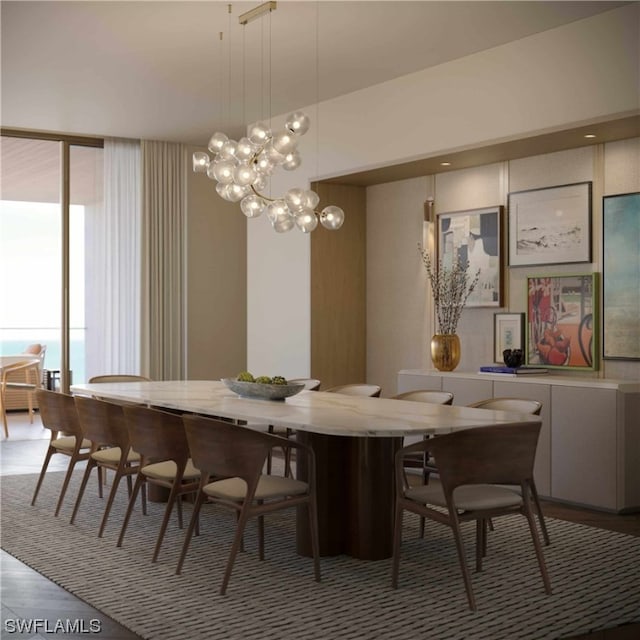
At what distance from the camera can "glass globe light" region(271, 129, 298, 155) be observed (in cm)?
496

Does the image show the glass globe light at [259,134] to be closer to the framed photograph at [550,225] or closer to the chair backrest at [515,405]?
the chair backrest at [515,405]

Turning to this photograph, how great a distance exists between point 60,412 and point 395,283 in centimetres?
341

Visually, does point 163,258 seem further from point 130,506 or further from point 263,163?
point 130,506

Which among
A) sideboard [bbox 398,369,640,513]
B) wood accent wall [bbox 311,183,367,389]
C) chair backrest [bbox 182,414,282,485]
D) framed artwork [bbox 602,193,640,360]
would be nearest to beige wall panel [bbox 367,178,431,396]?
wood accent wall [bbox 311,183,367,389]

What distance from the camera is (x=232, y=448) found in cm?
384

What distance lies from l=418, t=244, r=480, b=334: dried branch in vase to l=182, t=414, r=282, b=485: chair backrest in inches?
131

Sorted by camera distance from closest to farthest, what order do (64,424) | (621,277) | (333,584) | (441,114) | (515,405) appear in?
(333,584) → (515,405) → (64,424) → (621,277) → (441,114)

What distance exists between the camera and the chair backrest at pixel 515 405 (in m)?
4.54

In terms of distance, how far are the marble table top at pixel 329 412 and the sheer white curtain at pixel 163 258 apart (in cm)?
343

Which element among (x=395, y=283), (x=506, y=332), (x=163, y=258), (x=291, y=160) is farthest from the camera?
(x=163, y=258)

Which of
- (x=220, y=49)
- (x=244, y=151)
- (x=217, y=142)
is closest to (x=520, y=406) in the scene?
(x=244, y=151)

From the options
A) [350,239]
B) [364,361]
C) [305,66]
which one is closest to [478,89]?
[305,66]

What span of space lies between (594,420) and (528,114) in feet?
6.57

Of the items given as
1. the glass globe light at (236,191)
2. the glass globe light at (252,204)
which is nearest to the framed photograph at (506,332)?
the glass globe light at (252,204)
